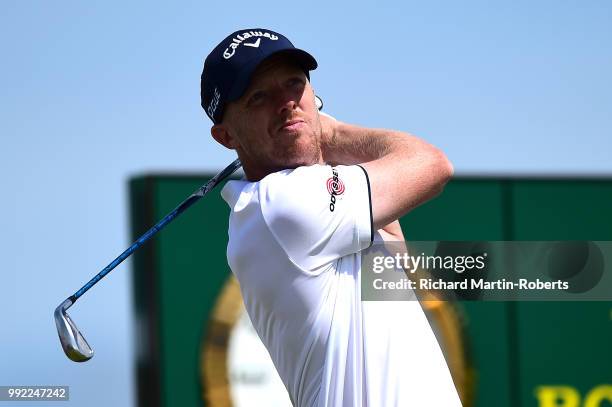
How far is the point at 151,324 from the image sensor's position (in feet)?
21.6

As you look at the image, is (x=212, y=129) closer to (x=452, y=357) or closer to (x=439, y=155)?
(x=439, y=155)

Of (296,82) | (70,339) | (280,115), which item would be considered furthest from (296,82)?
(70,339)

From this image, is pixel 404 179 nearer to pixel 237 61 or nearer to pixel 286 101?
pixel 286 101

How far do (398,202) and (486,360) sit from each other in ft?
13.7

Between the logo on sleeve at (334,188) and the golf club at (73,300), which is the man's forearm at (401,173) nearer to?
the logo on sleeve at (334,188)

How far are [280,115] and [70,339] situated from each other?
3.25 ft

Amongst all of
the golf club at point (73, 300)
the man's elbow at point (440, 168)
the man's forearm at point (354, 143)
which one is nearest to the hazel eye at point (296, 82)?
the man's forearm at point (354, 143)

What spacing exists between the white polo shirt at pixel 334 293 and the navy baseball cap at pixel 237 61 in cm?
24

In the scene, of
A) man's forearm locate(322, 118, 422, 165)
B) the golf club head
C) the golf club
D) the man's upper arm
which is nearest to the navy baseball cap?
man's forearm locate(322, 118, 422, 165)

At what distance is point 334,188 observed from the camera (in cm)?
312

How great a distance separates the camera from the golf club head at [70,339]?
12.1ft

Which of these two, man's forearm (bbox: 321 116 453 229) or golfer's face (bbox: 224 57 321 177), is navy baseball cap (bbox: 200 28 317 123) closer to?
golfer's face (bbox: 224 57 321 177)

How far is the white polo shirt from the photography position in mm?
3082

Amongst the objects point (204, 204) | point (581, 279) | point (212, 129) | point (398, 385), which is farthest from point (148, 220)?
point (398, 385)
